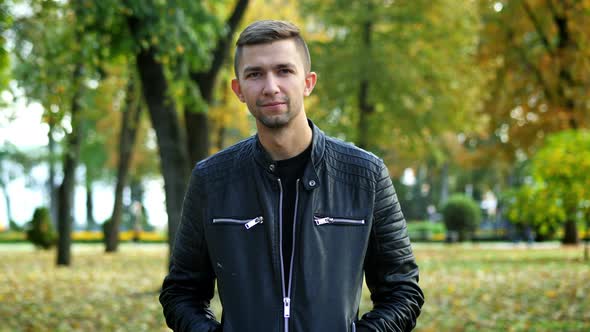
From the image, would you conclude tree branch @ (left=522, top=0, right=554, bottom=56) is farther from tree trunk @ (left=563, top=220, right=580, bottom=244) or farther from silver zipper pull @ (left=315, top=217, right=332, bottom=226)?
silver zipper pull @ (left=315, top=217, right=332, bottom=226)

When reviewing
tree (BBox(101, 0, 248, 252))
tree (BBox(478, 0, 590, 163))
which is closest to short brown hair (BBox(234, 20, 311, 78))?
tree (BBox(101, 0, 248, 252))

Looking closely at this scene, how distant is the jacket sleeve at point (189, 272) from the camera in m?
2.93

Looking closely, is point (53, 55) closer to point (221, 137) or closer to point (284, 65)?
point (284, 65)

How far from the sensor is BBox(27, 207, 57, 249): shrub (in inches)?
1380

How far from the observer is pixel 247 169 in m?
2.88

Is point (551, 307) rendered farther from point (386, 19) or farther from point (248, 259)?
point (386, 19)

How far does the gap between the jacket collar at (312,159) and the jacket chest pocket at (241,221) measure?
170mm

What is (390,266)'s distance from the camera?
2914 millimetres

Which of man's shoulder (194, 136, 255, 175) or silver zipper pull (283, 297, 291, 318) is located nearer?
silver zipper pull (283, 297, 291, 318)

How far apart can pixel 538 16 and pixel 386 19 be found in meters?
4.99

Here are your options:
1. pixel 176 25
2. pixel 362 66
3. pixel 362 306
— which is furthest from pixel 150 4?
pixel 362 66

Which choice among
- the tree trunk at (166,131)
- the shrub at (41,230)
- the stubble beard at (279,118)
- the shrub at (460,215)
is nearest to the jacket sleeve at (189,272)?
the stubble beard at (279,118)

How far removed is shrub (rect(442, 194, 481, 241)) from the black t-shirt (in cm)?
3909

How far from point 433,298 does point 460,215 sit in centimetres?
2845
